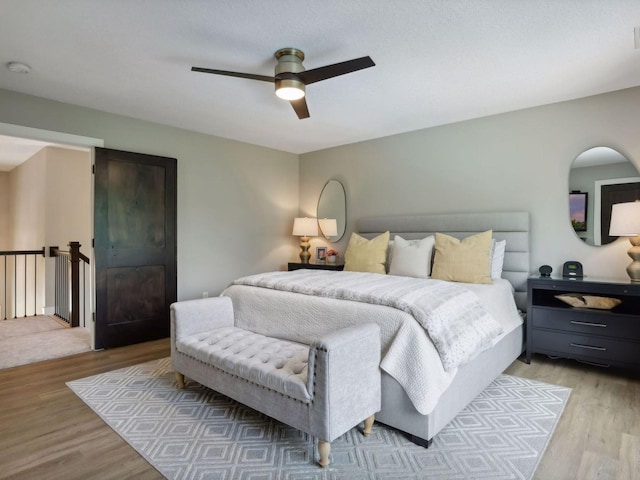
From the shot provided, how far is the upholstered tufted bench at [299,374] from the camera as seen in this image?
6.12 feet

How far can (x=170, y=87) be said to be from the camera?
328cm

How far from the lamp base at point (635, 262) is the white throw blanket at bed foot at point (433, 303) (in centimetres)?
134

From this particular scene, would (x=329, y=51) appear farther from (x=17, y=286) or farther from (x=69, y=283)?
(x=17, y=286)

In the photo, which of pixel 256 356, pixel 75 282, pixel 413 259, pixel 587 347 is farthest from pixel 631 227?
pixel 75 282

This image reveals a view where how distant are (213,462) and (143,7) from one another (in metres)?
2.52

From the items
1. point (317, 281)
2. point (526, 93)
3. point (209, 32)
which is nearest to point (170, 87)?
point (209, 32)

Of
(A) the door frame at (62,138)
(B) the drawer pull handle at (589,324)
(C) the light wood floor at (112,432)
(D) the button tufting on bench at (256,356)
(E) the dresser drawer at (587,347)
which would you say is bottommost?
(C) the light wood floor at (112,432)

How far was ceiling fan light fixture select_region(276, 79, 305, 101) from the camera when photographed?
2578mm

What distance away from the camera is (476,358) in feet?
8.31

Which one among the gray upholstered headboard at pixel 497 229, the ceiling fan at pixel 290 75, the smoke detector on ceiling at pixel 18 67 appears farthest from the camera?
the gray upholstered headboard at pixel 497 229

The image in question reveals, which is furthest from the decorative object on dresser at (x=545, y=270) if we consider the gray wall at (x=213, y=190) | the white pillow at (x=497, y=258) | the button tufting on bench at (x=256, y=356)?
the gray wall at (x=213, y=190)

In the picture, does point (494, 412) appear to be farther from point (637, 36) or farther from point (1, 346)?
point (1, 346)

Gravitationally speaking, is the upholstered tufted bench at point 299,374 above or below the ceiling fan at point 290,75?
below

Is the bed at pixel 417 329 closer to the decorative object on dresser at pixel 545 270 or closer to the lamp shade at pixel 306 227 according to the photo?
the decorative object on dresser at pixel 545 270
